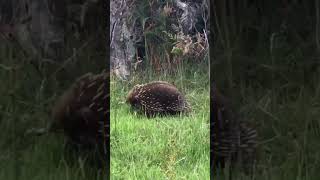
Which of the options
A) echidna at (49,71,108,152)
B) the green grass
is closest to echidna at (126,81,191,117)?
the green grass

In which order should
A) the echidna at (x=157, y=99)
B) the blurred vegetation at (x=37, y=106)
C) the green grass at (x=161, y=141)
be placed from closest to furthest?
the blurred vegetation at (x=37, y=106)
the green grass at (x=161, y=141)
the echidna at (x=157, y=99)

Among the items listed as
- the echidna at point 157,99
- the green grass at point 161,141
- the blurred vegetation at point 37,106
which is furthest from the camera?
the echidna at point 157,99

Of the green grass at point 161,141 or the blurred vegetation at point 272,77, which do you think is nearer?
the blurred vegetation at point 272,77

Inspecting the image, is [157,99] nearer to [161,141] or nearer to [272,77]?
[161,141]

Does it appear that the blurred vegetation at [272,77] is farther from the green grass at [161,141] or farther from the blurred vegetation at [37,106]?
the blurred vegetation at [37,106]

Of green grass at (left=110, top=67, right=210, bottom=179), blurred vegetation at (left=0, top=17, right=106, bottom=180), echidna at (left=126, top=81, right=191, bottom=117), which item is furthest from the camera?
echidna at (left=126, top=81, right=191, bottom=117)

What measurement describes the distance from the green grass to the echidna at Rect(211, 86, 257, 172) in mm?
184

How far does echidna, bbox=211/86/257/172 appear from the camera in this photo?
5.19ft

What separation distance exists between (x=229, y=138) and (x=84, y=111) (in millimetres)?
540

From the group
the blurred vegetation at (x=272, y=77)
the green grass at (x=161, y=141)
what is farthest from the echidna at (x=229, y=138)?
the green grass at (x=161, y=141)

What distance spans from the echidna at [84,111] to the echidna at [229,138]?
0.40 m

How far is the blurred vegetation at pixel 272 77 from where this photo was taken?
1.59 meters

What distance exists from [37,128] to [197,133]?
649 mm

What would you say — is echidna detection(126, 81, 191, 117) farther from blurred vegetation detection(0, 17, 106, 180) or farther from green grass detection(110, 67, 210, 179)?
blurred vegetation detection(0, 17, 106, 180)
